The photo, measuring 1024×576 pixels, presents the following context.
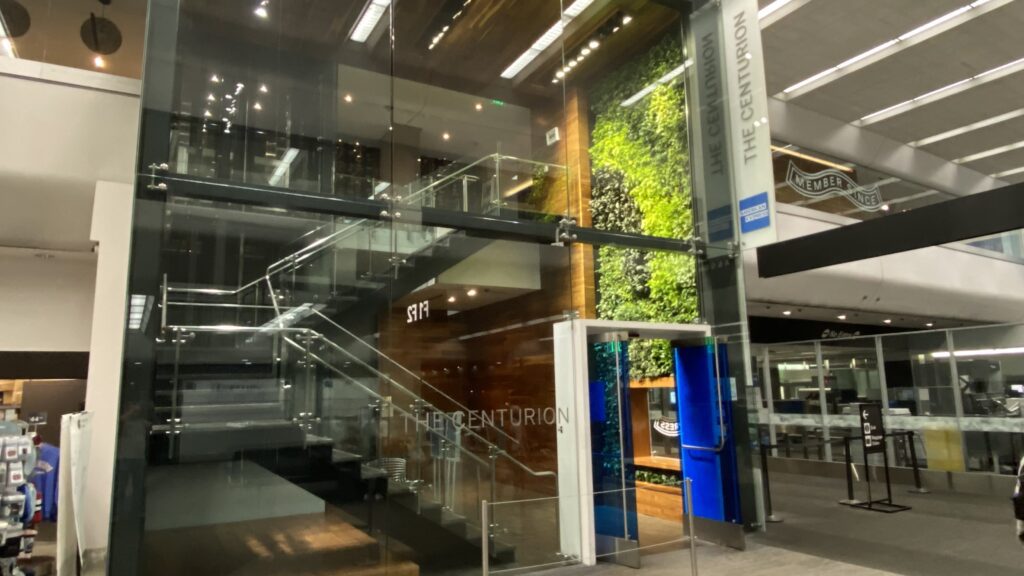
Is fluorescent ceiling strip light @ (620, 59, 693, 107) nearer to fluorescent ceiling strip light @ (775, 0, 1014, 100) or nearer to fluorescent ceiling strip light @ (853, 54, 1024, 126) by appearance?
fluorescent ceiling strip light @ (775, 0, 1014, 100)

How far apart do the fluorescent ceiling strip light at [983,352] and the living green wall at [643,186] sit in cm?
624

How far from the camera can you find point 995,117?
11.7 meters

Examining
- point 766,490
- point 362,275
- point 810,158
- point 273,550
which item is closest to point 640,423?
point 766,490

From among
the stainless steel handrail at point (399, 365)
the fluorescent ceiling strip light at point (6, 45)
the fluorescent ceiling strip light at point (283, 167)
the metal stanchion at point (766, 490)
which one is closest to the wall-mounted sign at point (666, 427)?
the metal stanchion at point (766, 490)

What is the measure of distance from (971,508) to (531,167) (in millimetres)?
7280

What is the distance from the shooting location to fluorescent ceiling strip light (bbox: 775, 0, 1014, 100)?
842 centimetres

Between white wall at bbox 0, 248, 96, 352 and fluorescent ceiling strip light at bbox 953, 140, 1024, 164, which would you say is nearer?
white wall at bbox 0, 248, 96, 352

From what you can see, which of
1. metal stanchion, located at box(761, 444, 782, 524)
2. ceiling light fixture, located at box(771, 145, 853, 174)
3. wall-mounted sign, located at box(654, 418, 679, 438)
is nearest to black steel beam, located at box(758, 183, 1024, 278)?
metal stanchion, located at box(761, 444, 782, 524)

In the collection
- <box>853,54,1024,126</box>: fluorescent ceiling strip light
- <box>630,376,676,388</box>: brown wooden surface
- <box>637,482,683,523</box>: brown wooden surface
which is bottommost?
<box>637,482,683,523</box>: brown wooden surface

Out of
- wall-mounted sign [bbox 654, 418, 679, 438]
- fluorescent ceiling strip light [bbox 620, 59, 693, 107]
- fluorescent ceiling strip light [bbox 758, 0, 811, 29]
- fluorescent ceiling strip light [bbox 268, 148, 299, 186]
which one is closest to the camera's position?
fluorescent ceiling strip light [bbox 268, 148, 299, 186]

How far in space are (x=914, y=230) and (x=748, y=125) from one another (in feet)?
7.08

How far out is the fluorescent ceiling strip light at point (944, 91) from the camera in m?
9.90

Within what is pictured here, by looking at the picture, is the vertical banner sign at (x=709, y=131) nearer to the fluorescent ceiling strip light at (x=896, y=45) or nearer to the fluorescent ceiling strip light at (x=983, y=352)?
the fluorescent ceiling strip light at (x=896, y=45)

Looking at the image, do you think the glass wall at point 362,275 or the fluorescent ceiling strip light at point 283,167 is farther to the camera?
the fluorescent ceiling strip light at point 283,167
